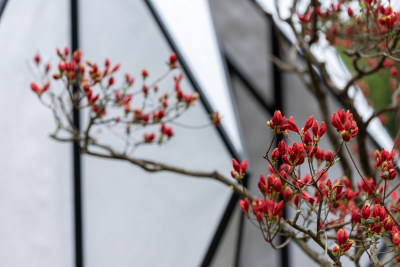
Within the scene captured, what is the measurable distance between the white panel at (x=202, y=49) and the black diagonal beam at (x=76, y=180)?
79 cm

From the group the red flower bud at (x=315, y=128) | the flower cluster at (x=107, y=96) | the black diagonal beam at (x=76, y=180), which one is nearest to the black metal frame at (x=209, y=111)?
the black diagonal beam at (x=76, y=180)

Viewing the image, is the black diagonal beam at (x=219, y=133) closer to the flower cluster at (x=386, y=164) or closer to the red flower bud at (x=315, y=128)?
the flower cluster at (x=386, y=164)

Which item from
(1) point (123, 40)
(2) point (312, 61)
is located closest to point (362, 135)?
(2) point (312, 61)

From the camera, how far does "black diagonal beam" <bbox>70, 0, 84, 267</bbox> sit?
3394 mm

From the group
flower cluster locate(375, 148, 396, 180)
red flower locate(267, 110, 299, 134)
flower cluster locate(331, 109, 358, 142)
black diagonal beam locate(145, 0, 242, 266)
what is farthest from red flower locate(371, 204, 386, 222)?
black diagonal beam locate(145, 0, 242, 266)

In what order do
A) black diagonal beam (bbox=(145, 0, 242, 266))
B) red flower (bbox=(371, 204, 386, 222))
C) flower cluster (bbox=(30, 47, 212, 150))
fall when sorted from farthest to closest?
1. black diagonal beam (bbox=(145, 0, 242, 266))
2. flower cluster (bbox=(30, 47, 212, 150))
3. red flower (bbox=(371, 204, 386, 222))

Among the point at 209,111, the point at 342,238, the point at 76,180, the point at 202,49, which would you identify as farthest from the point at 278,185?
the point at 202,49

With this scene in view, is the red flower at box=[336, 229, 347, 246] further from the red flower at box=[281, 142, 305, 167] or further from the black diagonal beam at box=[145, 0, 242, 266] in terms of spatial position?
the black diagonal beam at box=[145, 0, 242, 266]

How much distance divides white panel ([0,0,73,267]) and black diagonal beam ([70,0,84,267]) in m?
0.05

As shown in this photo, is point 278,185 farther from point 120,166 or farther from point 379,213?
point 120,166

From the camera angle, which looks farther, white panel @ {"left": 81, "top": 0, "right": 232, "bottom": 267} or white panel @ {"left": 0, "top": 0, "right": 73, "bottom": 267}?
white panel @ {"left": 81, "top": 0, "right": 232, "bottom": 267}

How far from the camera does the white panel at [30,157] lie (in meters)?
3.19

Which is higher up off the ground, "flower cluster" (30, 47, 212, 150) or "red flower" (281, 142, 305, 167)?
"flower cluster" (30, 47, 212, 150)

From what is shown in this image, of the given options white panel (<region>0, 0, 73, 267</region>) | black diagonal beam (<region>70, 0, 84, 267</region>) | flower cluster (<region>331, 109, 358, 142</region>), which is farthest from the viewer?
black diagonal beam (<region>70, 0, 84, 267</region>)
